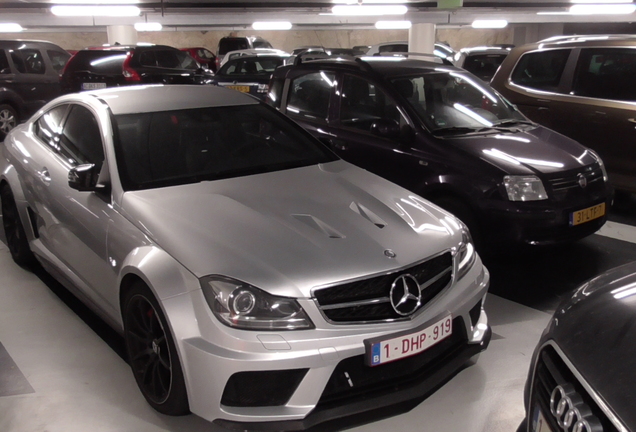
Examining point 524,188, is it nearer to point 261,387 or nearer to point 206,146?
point 206,146

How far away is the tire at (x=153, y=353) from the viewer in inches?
99.7

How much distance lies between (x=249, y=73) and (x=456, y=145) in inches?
304

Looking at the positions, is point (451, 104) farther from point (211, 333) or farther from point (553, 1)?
point (553, 1)

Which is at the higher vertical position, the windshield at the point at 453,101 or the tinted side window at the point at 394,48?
the windshield at the point at 453,101

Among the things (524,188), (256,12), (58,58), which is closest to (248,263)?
(524,188)

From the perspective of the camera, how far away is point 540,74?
632cm

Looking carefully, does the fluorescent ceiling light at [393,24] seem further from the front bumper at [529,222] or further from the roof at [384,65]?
the front bumper at [529,222]

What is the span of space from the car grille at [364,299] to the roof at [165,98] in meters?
1.68

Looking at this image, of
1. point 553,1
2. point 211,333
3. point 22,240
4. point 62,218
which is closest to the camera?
point 211,333

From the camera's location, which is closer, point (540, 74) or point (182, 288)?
point (182, 288)

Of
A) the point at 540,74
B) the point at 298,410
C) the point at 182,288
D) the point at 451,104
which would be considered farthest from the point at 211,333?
the point at 540,74


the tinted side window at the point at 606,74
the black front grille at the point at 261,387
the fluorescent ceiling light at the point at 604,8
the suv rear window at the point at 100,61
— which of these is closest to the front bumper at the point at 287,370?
the black front grille at the point at 261,387

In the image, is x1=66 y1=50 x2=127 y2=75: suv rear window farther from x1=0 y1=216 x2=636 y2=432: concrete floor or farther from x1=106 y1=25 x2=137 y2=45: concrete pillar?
x1=0 y1=216 x2=636 y2=432: concrete floor

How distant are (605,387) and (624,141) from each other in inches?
183
